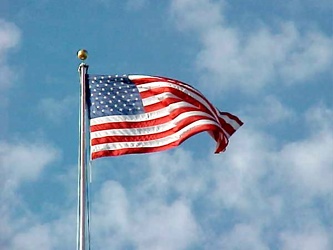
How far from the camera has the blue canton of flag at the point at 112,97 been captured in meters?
26.2

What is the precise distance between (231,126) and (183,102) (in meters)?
1.91

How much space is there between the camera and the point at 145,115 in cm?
2625

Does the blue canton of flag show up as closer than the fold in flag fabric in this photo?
No

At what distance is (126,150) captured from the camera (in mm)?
25344

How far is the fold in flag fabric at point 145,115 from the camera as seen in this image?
1005 inches

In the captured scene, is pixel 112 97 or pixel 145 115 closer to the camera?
pixel 145 115

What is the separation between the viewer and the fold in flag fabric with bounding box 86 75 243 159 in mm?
25531

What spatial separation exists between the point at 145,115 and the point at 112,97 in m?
1.11

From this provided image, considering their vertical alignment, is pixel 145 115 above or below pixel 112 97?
below

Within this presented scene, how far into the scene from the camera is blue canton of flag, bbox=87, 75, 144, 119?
26223 mm

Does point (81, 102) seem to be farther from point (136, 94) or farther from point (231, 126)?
point (231, 126)

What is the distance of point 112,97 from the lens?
26688 millimetres

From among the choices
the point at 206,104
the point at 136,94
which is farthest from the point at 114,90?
the point at 206,104

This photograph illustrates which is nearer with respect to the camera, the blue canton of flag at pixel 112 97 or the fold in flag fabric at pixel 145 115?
the fold in flag fabric at pixel 145 115
